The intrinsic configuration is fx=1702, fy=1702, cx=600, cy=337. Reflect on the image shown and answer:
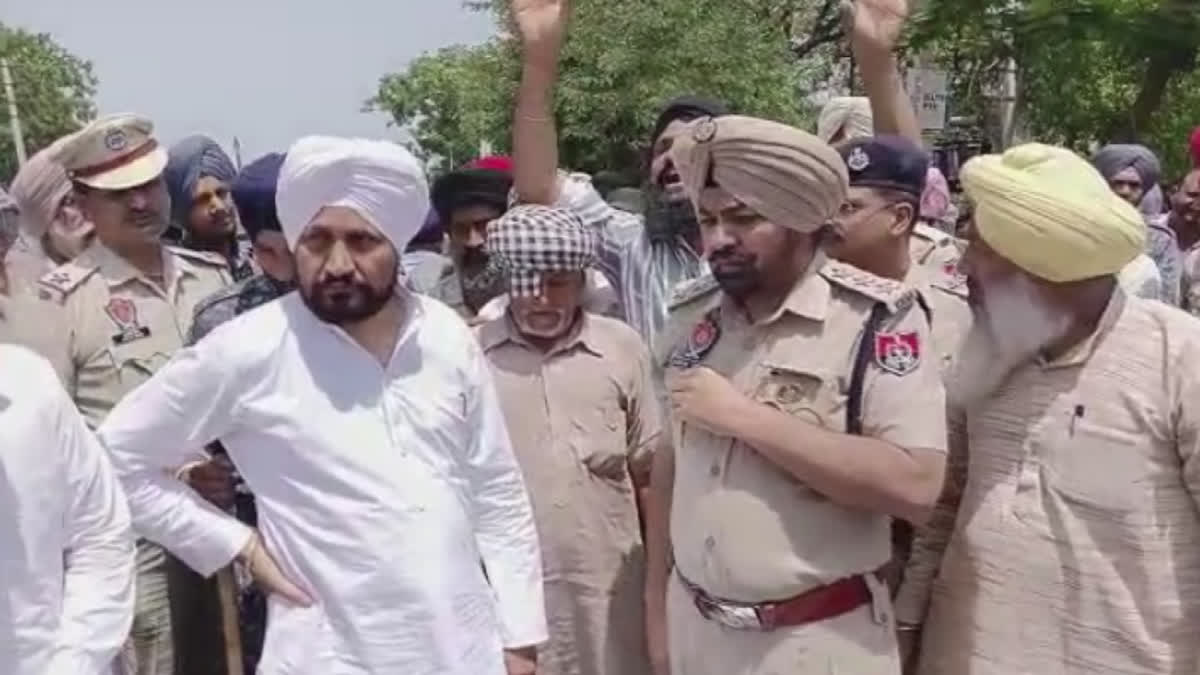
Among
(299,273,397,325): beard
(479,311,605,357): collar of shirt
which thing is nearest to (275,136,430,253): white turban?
(299,273,397,325): beard

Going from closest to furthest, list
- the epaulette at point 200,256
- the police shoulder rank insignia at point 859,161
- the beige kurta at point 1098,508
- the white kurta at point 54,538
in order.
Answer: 1. the white kurta at point 54,538
2. the beige kurta at point 1098,508
3. the police shoulder rank insignia at point 859,161
4. the epaulette at point 200,256

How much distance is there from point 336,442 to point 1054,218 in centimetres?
145

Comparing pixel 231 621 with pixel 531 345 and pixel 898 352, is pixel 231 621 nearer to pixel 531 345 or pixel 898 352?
pixel 531 345

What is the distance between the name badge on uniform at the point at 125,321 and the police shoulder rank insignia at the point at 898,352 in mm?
2310

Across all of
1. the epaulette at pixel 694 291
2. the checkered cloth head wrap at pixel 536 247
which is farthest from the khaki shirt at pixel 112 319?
the epaulette at pixel 694 291

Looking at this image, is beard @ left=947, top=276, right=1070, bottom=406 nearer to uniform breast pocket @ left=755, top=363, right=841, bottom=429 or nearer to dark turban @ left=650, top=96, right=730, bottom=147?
uniform breast pocket @ left=755, top=363, right=841, bottom=429

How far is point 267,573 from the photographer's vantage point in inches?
137

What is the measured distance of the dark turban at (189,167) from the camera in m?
5.52

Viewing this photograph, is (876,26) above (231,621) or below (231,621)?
above

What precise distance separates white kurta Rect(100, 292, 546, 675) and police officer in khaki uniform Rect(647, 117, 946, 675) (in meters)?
0.50

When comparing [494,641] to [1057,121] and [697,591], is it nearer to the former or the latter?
[697,591]

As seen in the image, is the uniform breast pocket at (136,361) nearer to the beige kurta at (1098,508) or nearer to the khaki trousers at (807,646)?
the khaki trousers at (807,646)

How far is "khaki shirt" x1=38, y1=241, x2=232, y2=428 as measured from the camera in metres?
4.62

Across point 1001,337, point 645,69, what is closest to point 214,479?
point 1001,337
